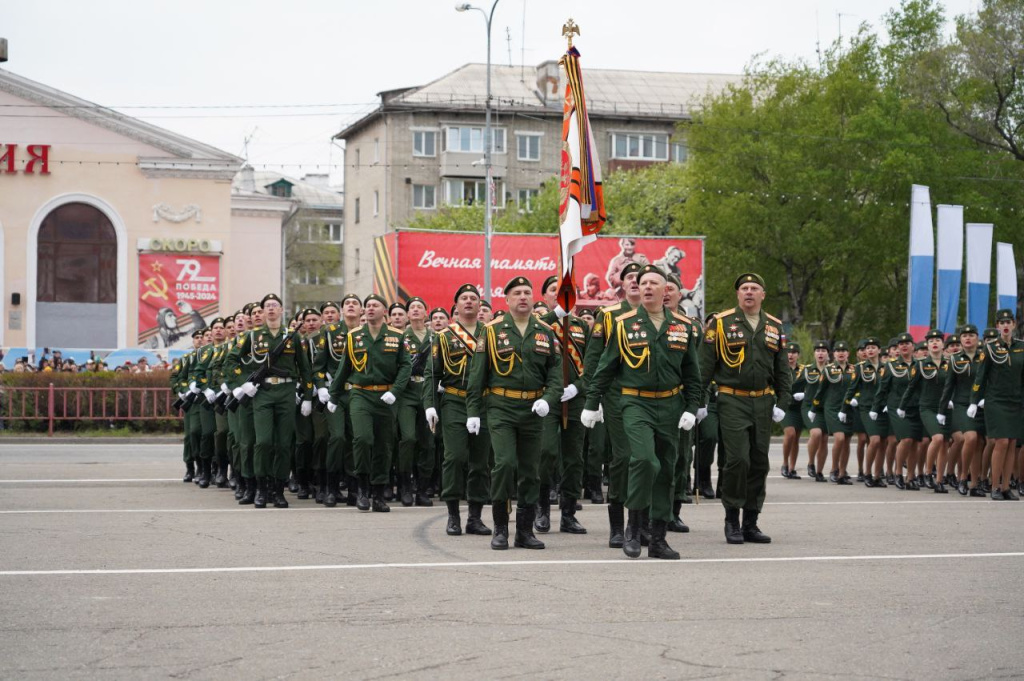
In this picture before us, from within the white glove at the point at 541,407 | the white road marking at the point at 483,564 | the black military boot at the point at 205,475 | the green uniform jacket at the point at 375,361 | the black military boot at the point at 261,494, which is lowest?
the black military boot at the point at 205,475

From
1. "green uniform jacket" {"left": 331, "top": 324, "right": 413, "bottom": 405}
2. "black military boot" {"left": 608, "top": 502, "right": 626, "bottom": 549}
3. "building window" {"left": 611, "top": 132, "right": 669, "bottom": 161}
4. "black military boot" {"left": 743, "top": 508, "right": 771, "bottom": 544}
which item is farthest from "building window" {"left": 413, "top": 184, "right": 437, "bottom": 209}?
"black military boot" {"left": 608, "top": 502, "right": 626, "bottom": 549}

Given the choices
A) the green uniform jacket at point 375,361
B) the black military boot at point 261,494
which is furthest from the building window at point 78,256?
the green uniform jacket at point 375,361

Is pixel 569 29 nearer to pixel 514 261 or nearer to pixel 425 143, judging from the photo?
pixel 514 261

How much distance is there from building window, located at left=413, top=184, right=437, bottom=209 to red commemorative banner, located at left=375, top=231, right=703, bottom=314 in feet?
122

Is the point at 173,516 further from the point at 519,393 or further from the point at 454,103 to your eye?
the point at 454,103

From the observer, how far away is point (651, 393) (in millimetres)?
10477

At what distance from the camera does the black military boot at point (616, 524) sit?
433 inches

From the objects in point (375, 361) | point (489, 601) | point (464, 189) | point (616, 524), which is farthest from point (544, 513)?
point (464, 189)

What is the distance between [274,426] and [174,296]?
3637 cm

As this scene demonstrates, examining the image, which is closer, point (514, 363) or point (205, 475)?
point (514, 363)

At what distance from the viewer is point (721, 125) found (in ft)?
161

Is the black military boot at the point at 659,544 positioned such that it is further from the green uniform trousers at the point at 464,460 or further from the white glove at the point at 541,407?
the green uniform trousers at the point at 464,460

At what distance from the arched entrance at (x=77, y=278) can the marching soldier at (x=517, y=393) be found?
131 feet

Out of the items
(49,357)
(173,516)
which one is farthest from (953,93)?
(173,516)
